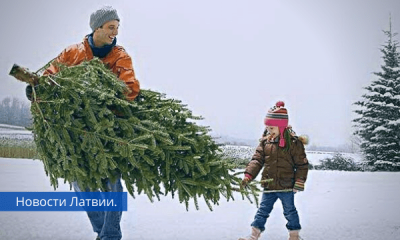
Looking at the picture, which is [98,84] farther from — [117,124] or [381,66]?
[381,66]

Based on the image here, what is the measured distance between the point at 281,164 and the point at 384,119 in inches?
359

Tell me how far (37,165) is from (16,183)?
77.0 inches

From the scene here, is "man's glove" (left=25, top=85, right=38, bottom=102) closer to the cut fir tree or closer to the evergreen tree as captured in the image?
the cut fir tree

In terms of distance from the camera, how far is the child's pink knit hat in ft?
13.1

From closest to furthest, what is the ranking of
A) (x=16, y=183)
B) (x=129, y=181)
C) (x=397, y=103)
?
(x=129, y=181), (x=16, y=183), (x=397, y=103)

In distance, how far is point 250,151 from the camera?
10.5m

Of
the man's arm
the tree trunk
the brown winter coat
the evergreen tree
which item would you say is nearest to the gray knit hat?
the man's arm

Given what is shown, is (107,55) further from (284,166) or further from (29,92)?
(284,166)

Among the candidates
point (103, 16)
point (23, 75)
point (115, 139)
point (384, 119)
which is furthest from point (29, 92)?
point (384, 119)

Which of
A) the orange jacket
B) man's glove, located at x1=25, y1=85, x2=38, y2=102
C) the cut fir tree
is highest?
the orange jacket

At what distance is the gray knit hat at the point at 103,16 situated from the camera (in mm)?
3680

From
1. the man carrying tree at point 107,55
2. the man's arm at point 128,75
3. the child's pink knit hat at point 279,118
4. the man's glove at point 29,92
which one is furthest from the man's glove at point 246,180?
the man's glove at point 29,92

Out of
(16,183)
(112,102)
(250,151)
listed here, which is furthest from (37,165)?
(112,102)

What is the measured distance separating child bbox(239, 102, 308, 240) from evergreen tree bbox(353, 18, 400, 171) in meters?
8.53
